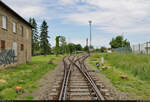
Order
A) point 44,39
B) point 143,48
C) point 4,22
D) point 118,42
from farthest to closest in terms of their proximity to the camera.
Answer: point 118,42, point 44,39, point 143,48, point 4,22

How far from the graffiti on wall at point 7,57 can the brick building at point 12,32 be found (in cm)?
44

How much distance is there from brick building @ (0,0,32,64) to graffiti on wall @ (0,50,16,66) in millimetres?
443

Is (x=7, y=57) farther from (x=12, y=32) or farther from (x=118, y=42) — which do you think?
(x=118, y=42)

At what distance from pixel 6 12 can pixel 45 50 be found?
133 feet

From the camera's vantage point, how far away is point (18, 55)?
2119 centimetres

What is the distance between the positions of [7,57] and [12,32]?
3475 mm

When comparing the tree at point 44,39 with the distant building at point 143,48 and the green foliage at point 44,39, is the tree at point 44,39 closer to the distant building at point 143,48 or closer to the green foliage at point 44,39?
the green foliage at point 44,39

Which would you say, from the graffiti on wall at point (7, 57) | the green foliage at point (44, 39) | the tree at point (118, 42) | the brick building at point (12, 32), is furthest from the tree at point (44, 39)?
the tree at point (118, 42)

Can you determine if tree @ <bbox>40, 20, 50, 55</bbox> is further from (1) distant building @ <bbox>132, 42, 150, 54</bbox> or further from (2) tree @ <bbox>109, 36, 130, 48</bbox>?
(2) tree @ <bbox>109, 36, 130, 48</bbox>

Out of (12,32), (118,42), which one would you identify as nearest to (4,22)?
(12,32)

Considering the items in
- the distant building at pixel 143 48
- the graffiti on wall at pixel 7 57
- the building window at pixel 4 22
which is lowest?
the graffiti on wall at pixel 7 57

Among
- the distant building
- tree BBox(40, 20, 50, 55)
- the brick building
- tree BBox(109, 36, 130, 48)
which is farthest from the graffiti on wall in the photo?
tree BBox(109, 36, 130, 48)

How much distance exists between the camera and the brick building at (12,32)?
16156 millimetres

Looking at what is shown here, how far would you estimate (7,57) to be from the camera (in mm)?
17219
